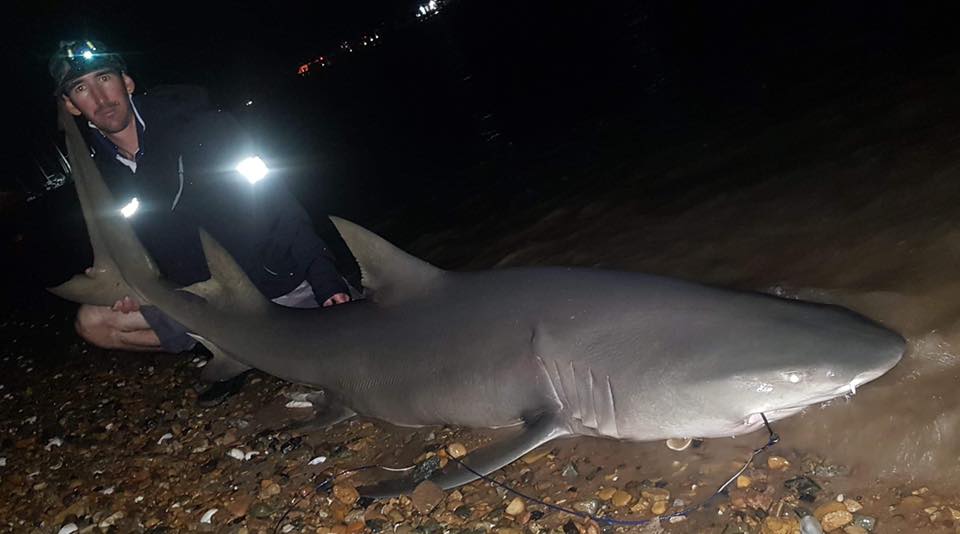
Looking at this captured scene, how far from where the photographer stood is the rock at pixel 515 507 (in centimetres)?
300

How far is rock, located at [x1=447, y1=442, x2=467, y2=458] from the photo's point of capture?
3594mm

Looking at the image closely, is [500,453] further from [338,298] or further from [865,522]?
[338,298]

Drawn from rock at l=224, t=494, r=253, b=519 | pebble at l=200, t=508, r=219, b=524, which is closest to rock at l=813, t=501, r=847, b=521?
rock at l=224, t=494, r=253, b=519

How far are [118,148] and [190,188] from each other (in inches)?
26.2

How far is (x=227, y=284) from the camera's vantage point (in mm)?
4223

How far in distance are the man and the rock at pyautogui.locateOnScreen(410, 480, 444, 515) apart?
2368mm

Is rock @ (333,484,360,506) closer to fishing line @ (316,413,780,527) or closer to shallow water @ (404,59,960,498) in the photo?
fishing line @ (316,413,780,527)

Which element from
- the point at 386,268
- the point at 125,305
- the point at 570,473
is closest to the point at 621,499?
the point at 570,473

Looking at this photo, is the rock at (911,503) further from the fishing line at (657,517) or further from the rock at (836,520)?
the fishing line at (657,517)

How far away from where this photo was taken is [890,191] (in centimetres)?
446

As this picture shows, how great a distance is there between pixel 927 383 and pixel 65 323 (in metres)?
10.7

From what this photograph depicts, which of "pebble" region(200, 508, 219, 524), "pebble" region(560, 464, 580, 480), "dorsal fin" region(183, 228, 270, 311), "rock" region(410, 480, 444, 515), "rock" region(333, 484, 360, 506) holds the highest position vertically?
"dorsal fin" region(183, 228, 270, 311)

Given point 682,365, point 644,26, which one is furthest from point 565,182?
point 644,26

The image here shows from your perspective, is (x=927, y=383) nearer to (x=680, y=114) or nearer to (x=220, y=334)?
(x=220, y=334)
